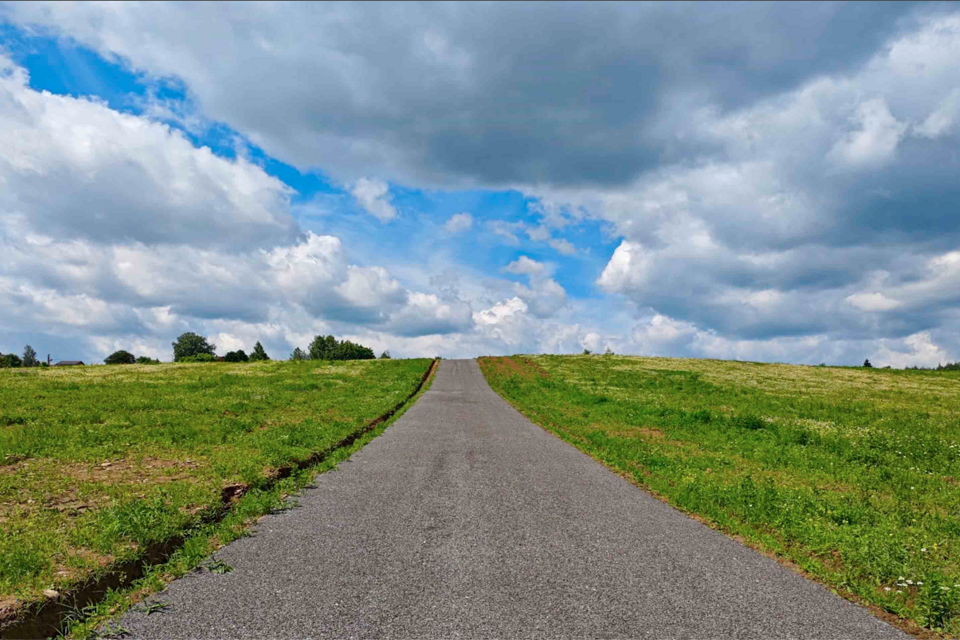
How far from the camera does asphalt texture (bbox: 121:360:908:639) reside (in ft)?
16.4

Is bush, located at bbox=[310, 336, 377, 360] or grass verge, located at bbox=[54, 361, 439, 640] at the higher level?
bush, located at bbox=[310, 336, 377, 360]

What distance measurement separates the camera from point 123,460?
11258mm

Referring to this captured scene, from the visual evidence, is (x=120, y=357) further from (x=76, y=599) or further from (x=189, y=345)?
(x=76, y=599)

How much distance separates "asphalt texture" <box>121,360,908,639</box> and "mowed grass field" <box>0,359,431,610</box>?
1.35 meters

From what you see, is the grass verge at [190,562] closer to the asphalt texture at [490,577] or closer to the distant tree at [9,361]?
the asphalt texture at [490,577]

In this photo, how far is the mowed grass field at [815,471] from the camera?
22.8 ft

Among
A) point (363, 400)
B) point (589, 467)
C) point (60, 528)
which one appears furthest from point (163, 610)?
point (363, 400)

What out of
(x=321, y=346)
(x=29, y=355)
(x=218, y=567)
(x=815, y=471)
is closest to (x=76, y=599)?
(x=218, y=567)

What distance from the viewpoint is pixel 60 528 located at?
7070 millimetres

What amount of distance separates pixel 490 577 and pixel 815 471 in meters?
11.4

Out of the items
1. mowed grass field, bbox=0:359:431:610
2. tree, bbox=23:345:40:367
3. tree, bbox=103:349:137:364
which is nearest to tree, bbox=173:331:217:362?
tree, bbox=103:349:137:364

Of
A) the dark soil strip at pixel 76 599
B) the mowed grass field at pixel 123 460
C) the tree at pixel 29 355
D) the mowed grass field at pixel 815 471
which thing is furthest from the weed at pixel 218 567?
the tree at pixel 29 355

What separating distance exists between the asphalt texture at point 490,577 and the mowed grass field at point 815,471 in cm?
102

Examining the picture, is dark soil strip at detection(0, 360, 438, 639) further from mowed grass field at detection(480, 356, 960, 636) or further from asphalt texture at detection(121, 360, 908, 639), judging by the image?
mowed grass field at detection(480, 356, 960, 636)
